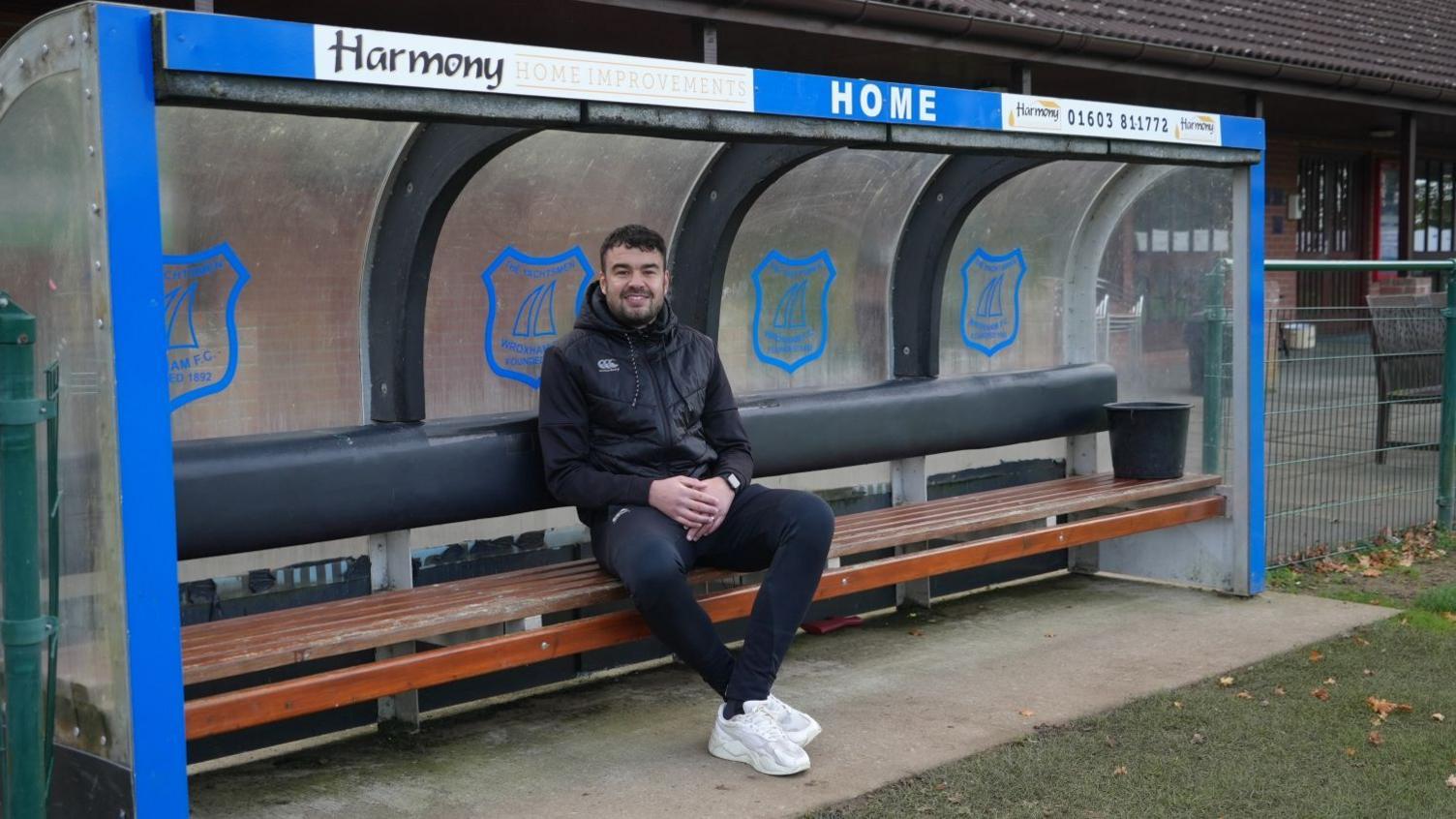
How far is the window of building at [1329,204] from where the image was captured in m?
17.0

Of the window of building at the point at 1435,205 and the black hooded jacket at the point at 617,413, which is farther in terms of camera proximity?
the window of building at the point at 1435,205

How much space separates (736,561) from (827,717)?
0.56 metres

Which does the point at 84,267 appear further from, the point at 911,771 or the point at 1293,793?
the point at 1293,793

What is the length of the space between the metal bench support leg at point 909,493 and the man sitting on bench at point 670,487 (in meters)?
1.71

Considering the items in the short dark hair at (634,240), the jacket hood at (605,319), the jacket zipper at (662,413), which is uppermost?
the short dark hair at (634,240)

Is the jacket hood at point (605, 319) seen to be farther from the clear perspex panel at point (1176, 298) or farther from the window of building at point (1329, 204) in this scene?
the window of building at point (1329, 204)

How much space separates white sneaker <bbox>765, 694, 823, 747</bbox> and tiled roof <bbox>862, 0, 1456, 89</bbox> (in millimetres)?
5877

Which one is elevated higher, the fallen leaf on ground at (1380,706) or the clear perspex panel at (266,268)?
the clear perspex panel at (266,268)

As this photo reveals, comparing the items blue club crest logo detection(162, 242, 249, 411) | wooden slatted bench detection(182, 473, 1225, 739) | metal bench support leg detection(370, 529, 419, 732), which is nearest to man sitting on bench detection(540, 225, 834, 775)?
wooden slatted bench detection(182, 473, 1225, 739)

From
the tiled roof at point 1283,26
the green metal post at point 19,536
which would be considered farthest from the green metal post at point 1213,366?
the green metal post at point 19,536

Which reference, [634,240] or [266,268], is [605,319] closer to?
[634,240]

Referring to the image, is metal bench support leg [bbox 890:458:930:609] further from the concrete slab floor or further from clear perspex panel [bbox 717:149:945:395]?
clear perspex panel [bbox 717:149:945:395]

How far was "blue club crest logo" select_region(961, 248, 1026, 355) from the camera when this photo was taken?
6.75 m

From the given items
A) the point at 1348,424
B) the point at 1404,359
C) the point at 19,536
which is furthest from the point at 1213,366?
the point at 19,536
